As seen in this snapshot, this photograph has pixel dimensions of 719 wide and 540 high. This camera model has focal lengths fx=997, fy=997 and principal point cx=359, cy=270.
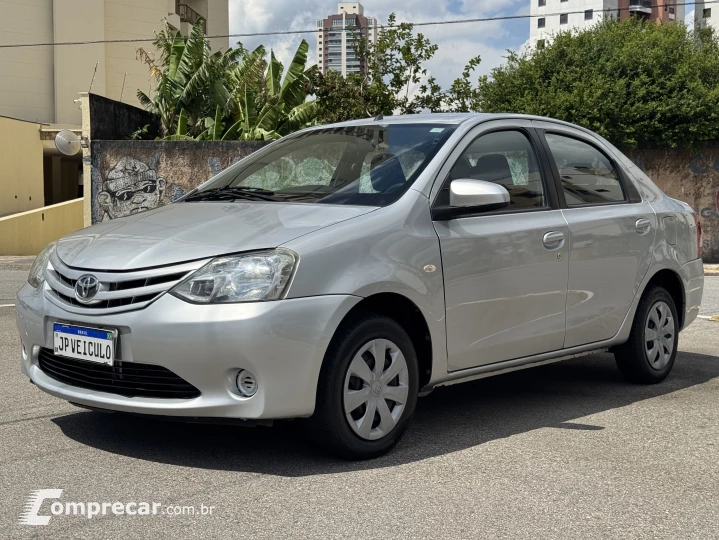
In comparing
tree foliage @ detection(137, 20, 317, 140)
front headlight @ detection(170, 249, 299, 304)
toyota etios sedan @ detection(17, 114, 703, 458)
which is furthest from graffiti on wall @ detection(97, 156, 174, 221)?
front headlight @ detection(170, 249, 299, 304)

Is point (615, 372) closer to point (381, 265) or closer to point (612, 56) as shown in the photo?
point (381, 265)

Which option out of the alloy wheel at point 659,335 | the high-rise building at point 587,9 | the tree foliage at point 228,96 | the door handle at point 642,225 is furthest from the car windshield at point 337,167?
the high-rise building at point 587,9

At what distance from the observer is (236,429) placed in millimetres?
5387

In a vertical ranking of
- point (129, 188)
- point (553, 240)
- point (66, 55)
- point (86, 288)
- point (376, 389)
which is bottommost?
point (376, 389)

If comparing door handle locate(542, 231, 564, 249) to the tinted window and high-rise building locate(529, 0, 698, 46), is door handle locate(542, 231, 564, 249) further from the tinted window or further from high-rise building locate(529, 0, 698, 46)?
high-rise building locate(529, 0, 698, 46)

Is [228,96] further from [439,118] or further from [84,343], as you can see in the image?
[84,343]

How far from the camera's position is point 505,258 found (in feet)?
18.1

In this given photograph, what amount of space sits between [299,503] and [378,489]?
0.40m

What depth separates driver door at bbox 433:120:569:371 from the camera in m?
5.29

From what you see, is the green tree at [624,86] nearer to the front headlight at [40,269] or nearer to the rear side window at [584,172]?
the rear side window at [584,172]

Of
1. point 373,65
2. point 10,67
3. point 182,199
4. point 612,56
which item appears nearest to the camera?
point 182,199

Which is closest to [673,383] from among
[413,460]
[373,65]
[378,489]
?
[413,460]

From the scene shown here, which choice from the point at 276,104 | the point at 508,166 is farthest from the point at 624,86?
the point at 508,166

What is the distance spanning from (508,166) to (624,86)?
63.2ft
